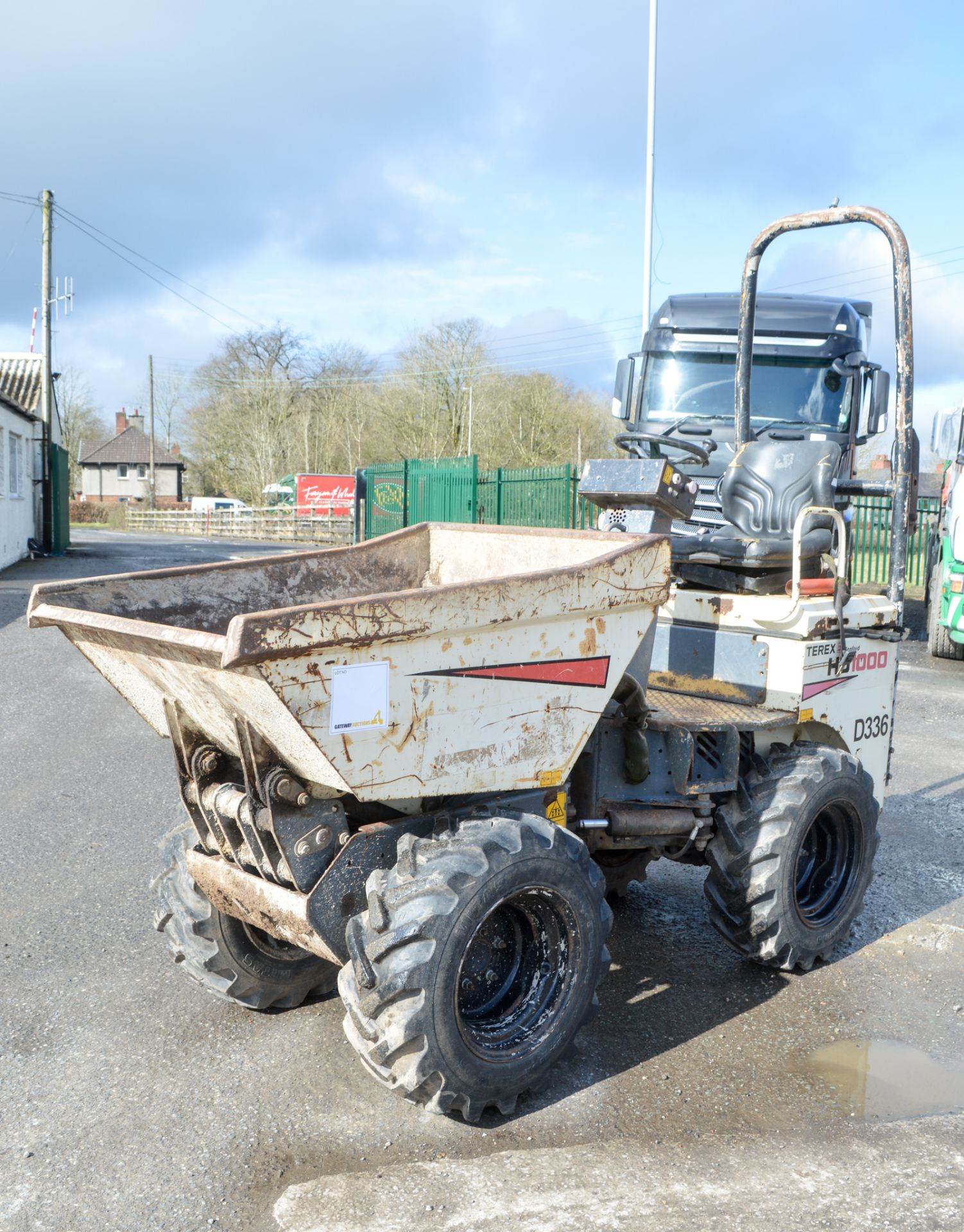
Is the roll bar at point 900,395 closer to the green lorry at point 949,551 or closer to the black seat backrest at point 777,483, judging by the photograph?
the black seat backrest at point 777,483

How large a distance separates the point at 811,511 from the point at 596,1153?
2.49 meters

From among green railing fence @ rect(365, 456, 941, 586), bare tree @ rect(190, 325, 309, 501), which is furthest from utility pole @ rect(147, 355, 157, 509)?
green railing fence @ rect(365, 456, 941, 586)

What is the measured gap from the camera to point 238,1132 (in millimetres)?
3246

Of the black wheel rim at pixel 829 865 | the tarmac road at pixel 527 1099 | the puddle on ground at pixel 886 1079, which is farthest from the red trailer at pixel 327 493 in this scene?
the puddle on ground at pixel 886 1079

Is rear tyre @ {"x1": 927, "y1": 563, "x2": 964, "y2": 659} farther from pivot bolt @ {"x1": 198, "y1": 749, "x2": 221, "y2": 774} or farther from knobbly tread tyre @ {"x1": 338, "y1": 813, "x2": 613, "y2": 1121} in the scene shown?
pivot bolt @ {"x1": 198, "y1": 749, "x2": 221, "y2": 774}

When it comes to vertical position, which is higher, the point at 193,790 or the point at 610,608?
the point at 610,608

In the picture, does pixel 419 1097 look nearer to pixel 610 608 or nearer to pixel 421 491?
pixel 610 608

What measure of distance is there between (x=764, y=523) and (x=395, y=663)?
108 inches

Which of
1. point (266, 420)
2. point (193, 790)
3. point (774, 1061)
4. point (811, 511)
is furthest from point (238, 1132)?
point (266, 420)

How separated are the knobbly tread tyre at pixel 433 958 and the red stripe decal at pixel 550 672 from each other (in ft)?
1.40

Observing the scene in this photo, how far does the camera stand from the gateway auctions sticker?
290 cm

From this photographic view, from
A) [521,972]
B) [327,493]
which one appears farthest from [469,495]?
[327,493]

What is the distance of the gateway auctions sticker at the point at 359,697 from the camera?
2.90 meters

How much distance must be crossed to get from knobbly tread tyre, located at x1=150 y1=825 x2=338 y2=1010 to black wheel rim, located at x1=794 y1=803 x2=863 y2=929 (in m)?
1.90
